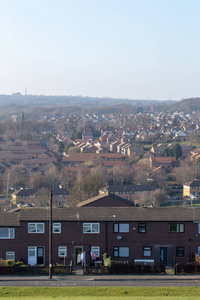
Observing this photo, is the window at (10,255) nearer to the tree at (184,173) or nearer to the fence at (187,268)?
the fence at (187,268)

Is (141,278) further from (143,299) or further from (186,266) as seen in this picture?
(143,299)

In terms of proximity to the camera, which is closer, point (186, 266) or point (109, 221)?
point (186, 266)

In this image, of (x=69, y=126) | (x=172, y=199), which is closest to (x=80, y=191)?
(x=172, y=199)

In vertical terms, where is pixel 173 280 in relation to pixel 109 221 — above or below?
below

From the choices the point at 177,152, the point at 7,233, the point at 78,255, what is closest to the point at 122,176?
the point at 177,152

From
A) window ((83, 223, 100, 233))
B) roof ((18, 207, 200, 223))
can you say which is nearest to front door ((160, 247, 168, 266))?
roof ((18, 207, 200, 223))

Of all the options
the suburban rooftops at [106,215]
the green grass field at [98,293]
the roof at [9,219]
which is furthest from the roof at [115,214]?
the green grass field at [98,293]
